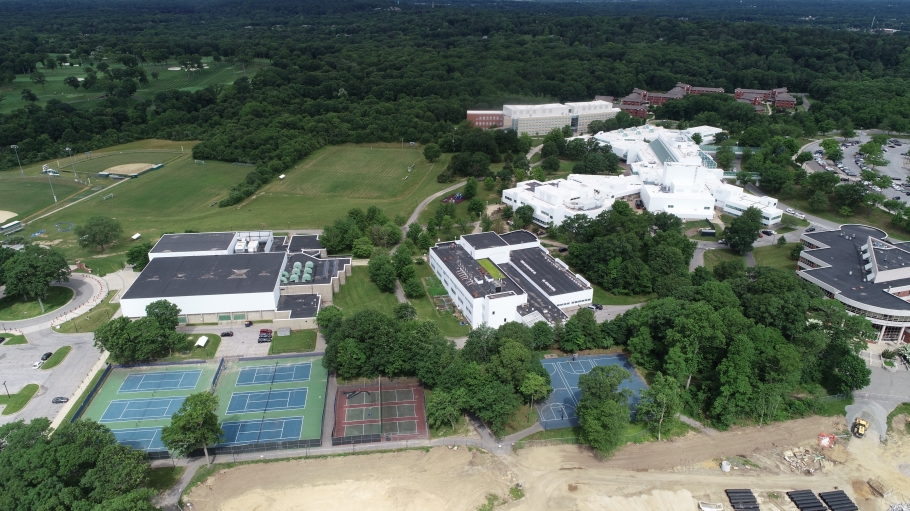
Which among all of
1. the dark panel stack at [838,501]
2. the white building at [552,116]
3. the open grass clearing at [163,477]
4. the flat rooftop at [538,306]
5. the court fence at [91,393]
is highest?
the white building at [552,116]

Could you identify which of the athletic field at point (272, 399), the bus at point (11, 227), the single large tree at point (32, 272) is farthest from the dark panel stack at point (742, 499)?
the bus at point (11, 227)

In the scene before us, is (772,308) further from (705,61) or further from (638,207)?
(705,61)

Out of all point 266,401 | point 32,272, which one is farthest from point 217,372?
point 32,272

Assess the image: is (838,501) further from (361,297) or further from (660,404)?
(361,297)

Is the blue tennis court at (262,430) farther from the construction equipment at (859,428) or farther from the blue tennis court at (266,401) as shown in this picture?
the construction equipment at (859,428)

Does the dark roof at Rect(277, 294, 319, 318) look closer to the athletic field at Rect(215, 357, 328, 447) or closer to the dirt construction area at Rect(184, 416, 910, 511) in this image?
the athletic field at Rect(215, 357, 328, 447)

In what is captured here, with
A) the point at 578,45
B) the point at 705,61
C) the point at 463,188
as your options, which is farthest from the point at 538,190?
the point at 578,45

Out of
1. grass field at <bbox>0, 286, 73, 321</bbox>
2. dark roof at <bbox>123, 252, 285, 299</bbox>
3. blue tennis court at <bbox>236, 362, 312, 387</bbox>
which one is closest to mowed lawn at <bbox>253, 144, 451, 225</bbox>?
dark roof at <bbox>123, 252, 285, 299</bbox>
